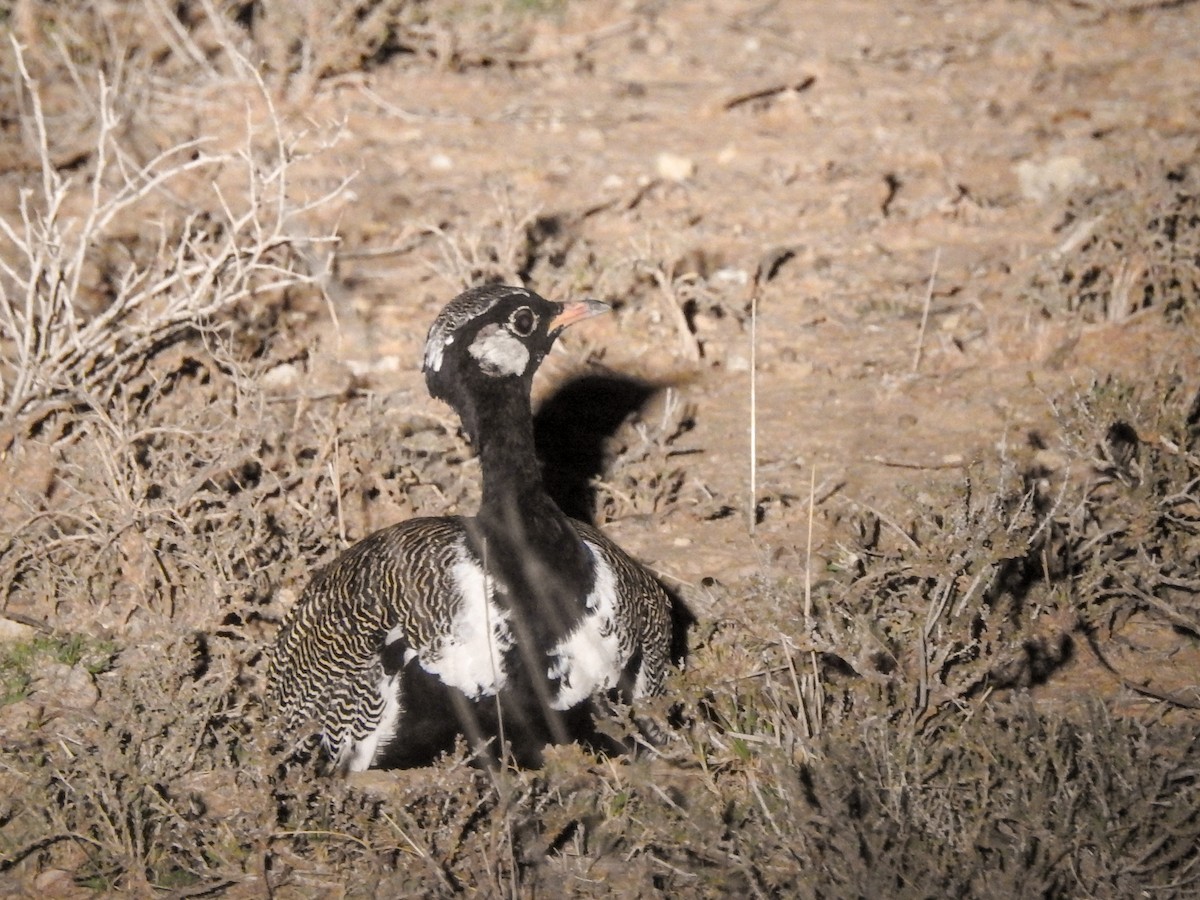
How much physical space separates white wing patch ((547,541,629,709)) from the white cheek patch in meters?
0.61

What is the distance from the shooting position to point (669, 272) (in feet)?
20.0

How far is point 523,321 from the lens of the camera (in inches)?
161

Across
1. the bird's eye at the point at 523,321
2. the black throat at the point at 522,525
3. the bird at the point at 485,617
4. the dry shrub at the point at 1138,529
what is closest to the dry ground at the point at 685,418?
the dry shrub at the point at 1138,529

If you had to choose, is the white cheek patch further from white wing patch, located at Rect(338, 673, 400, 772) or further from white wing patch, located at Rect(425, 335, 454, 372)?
white wing patch, located at Rect(338, 673, 400, 772)

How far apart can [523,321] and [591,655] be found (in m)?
0.90

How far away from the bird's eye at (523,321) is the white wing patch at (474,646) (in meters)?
0.67

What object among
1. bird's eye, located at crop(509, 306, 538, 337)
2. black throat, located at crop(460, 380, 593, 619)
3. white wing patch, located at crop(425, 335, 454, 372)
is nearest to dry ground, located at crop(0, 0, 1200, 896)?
black throat, located at crop(460, 380, 593, 619)

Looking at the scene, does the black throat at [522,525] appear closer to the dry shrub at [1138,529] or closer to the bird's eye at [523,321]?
the bird's eye at [523,321]

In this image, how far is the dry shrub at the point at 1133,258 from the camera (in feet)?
19.2

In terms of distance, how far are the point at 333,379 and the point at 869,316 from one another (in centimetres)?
216

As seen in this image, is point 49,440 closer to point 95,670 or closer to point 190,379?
point 190,379

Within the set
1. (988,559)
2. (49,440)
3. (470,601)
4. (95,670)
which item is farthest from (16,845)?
(988,559)

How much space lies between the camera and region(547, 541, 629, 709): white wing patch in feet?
12.5

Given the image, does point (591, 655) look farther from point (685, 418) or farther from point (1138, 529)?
point (685, 418)
